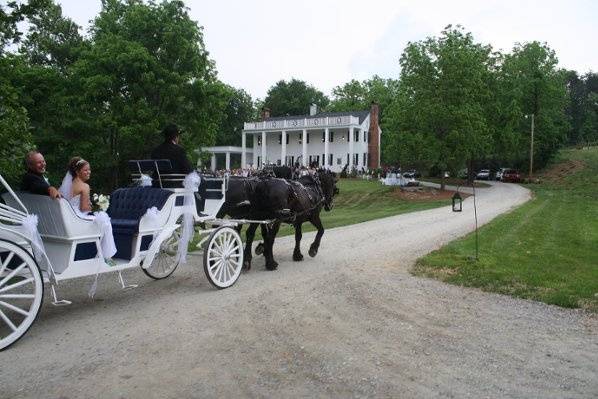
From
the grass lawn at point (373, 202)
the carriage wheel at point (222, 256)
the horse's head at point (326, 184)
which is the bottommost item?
the grass lawn at point (373, 202)

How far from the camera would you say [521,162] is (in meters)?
61.7

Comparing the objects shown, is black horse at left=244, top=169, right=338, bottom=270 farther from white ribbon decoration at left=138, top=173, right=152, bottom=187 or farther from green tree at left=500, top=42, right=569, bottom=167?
green tree at left=500, top=42, right=569, bottom=167

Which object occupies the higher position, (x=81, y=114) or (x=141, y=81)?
(x=141, y=81)

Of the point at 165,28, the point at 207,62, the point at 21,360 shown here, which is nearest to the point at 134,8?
the point at 165,28

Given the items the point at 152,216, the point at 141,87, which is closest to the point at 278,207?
the point at 152,216

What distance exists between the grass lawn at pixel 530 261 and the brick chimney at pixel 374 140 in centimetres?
4550

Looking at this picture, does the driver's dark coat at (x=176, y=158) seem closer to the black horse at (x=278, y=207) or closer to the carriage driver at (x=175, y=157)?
the carriage driver at (x=175, y=157)

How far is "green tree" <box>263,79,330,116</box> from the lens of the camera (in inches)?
3575

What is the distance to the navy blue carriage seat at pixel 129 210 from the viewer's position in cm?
660

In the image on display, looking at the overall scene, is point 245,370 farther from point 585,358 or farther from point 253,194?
point 253,194

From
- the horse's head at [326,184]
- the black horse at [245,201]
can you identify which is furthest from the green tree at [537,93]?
the black horse at [245,201]

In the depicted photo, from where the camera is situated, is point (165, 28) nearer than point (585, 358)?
No

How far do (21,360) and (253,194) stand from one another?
553cm

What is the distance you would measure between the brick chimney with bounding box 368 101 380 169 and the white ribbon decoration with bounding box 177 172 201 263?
58.1 m
